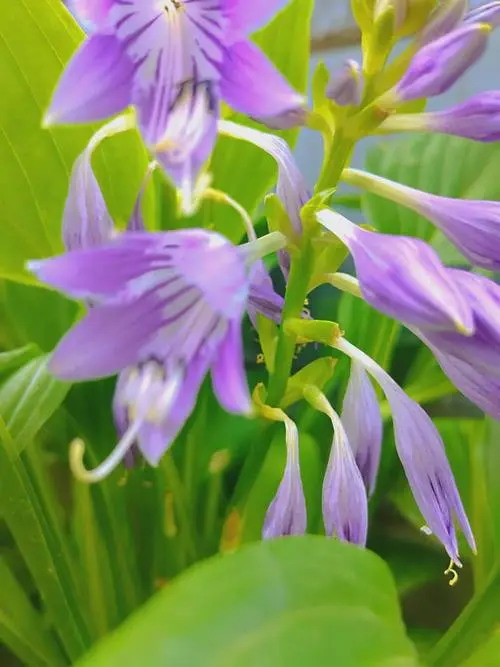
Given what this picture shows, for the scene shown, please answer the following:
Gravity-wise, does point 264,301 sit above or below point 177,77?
below

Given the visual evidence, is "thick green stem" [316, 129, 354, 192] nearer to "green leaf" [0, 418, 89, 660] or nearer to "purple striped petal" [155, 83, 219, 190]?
"purple striped petal" [155, 83, 219, 190]

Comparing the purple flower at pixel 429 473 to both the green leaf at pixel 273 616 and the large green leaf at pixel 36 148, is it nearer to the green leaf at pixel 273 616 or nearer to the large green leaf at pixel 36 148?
the green leaf at pixel 273 616

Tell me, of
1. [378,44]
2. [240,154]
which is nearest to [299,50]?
[240,154]

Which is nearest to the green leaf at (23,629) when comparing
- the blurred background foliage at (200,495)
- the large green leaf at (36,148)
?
the blurred background foliage at (200,495)

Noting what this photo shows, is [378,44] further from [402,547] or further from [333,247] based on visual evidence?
[402,547]

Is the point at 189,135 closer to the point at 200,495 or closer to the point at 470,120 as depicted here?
the point at 470,120

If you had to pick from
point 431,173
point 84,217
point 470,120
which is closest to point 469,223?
point 470,120

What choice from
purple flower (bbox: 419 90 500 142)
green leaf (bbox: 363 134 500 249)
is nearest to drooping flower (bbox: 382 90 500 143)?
purple flower (bbox: 419 90 500 142)
